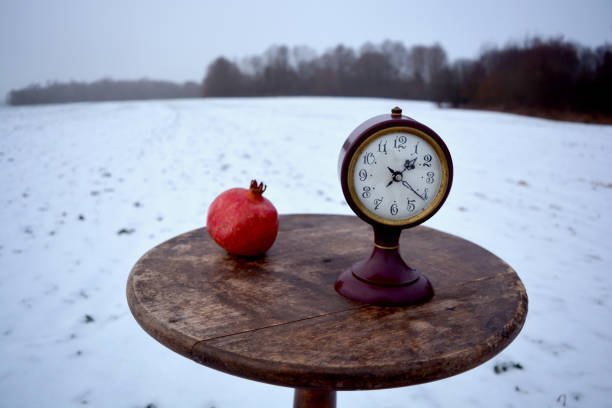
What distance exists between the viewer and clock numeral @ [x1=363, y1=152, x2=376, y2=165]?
3.22ft

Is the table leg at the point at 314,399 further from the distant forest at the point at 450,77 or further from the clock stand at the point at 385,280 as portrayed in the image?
the distant forest at the point at 450,77

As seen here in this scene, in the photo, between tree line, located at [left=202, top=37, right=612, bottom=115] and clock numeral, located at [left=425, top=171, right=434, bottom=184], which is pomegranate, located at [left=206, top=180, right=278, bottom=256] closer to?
clock numeral, located at [left=425, top=171, right=434, bottom=184]

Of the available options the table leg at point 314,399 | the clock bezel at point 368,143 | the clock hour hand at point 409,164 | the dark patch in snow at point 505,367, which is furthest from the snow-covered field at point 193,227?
the clock hour hand at point 409,164

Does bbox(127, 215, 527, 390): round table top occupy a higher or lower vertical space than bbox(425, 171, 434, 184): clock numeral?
lower

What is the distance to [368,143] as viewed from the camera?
972 millimetres

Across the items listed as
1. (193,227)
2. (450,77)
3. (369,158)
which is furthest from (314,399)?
(450,77)

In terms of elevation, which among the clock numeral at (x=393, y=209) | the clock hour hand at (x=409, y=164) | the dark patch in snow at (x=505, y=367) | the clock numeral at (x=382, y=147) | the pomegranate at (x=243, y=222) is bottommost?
the dark patch in snow at (x=505, y=367)

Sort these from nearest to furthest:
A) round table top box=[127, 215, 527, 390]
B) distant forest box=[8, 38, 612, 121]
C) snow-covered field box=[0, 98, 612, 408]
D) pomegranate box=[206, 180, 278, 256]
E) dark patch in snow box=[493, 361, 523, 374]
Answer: round table top box=[127, 215, 527, 390] → pomegranate box=[206, 180, 278, 256] → snow-covered field box=[0, 98, 612, 408] → dark patch in snow box=[493, 361, 523, 374] → distant forest box=[8, 38, 612, 121]

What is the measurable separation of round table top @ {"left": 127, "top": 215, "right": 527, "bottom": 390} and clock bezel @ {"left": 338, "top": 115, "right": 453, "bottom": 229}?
8.5 inches

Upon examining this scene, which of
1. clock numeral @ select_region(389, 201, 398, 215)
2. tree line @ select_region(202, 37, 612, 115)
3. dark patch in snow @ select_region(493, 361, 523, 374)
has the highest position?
tree line @ select_region(202, 37, 612, 115)

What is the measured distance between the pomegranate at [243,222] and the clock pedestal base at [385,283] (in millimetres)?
300

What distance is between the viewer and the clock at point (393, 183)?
97 cm

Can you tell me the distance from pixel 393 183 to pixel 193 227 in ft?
10.9

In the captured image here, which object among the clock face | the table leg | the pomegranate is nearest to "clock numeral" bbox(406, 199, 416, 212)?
the clock face
